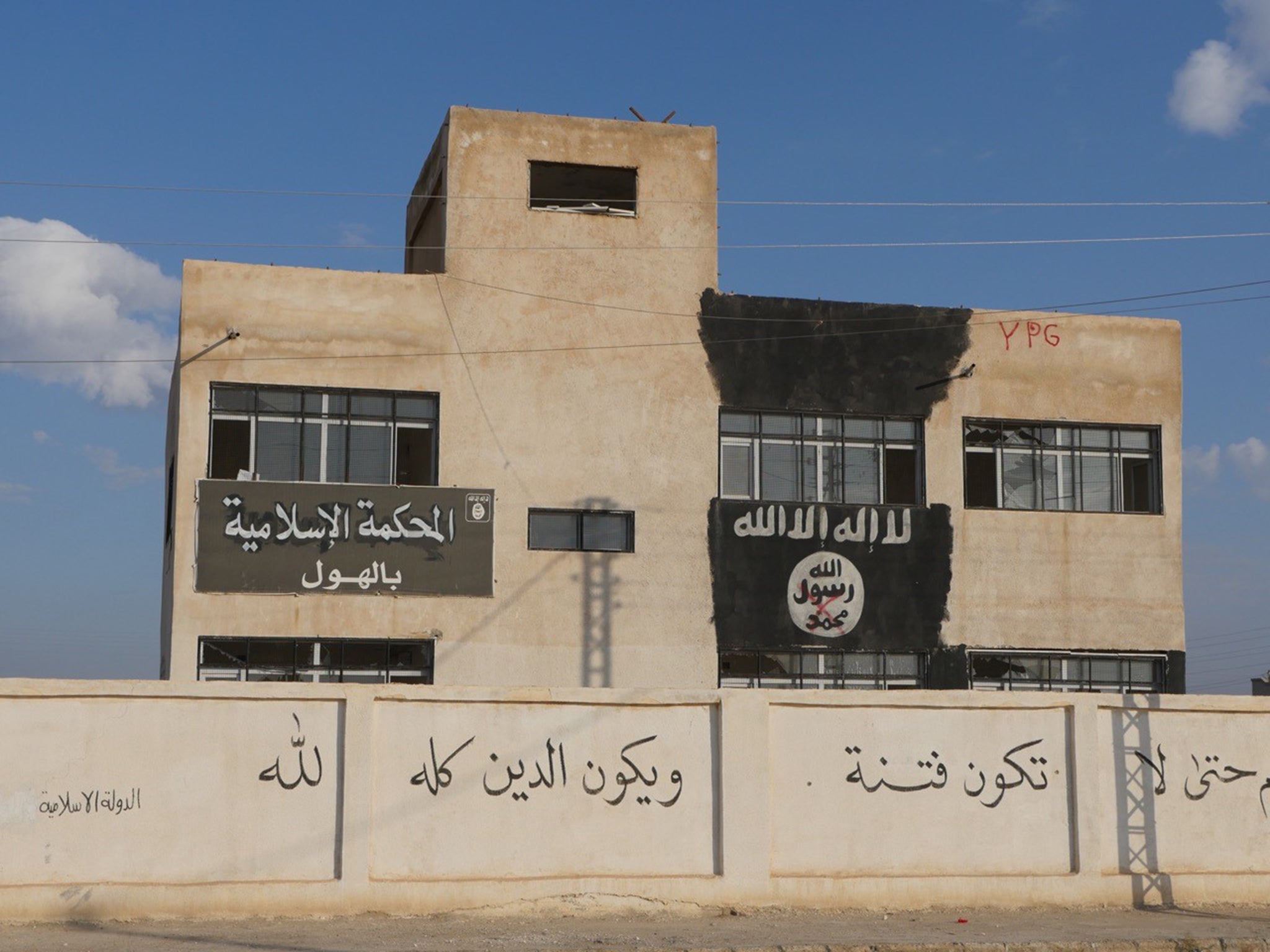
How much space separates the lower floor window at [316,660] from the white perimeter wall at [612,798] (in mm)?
7552

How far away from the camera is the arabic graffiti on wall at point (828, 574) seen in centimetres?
2166

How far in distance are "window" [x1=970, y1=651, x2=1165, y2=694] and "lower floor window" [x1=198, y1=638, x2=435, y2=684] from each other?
8367 mm

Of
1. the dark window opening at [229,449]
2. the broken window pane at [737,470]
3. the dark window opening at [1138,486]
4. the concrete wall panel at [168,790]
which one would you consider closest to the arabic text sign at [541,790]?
the concrete wall panel at [168,790]

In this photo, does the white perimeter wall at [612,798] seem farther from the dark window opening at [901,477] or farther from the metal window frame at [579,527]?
the dark window opening at [901,477]

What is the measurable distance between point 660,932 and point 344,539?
9745 millimetres

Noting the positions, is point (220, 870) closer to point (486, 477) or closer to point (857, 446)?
point (486, 477)

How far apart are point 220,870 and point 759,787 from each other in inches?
181

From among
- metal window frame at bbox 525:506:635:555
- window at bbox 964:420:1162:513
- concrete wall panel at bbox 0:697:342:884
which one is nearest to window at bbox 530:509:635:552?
metal window frame at bbox 525:506:635:555

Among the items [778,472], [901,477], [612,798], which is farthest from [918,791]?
[901,477]

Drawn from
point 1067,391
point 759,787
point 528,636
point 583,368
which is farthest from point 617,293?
point 759,787

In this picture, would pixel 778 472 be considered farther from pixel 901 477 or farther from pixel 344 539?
pixel 344 539

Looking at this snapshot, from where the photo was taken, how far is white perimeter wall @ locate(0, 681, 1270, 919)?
11.9 m

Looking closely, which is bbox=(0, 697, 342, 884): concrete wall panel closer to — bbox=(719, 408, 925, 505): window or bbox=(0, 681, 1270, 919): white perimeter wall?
bbox=(0, 681, 1270, 919): white perimeter wall

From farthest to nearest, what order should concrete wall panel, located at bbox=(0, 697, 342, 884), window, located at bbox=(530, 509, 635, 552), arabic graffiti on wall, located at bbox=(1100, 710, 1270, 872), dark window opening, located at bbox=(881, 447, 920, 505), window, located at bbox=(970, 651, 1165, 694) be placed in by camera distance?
dark window opening, located at bbox=(881, 447, 920, 505)
window, located at bbox=(970, 651, 1165, 694)
window, located at bbox=(530, 509, 635, 552)
arabic graffiti on wall, located at bbox=(1100, 710, 1270, 872)
concrete wall panel, located at bbox=(0, 697, 342, 884)
